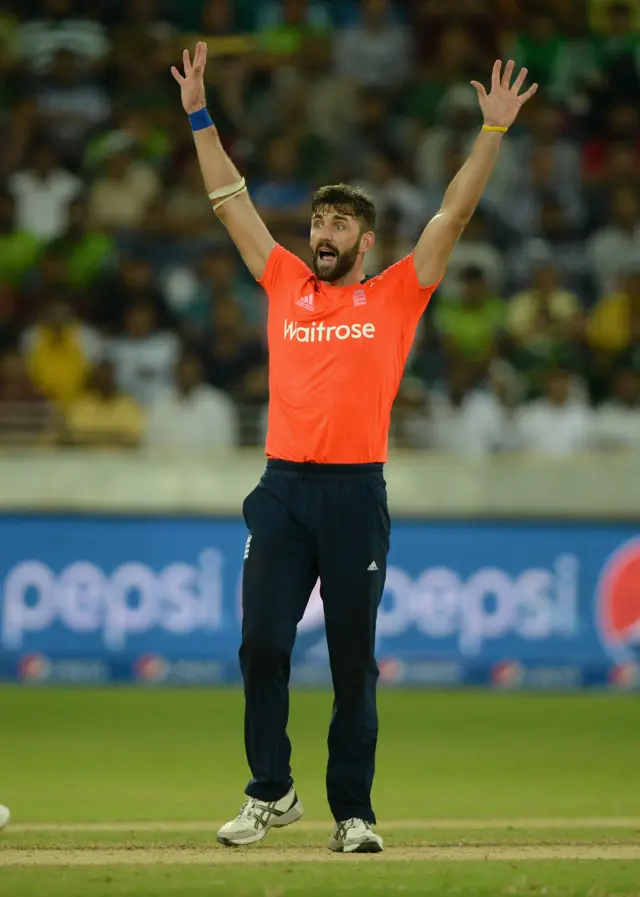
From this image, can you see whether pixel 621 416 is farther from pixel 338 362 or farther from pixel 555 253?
pixel 338 362

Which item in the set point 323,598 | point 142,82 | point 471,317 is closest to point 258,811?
point 323,598

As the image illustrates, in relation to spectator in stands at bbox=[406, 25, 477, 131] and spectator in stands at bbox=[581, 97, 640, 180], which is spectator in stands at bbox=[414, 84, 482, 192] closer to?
spectator in stands at bbox=[406, 25, 477, 131]

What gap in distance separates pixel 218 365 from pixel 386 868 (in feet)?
26.5

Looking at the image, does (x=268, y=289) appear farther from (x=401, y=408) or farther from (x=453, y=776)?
(x=401, y=408)

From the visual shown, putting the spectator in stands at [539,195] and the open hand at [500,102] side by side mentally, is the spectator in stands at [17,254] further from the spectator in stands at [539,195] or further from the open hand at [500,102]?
the open hand at [500,102]

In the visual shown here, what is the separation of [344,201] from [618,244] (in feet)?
30.8

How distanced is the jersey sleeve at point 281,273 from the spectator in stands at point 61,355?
7415 millimetres

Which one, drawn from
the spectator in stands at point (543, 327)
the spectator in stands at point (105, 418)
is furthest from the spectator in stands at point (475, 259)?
the spectator in stands at point (105, 418)

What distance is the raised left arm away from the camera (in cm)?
598

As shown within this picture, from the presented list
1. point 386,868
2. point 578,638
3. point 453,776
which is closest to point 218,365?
point 578,638

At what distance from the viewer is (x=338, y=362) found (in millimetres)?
6035

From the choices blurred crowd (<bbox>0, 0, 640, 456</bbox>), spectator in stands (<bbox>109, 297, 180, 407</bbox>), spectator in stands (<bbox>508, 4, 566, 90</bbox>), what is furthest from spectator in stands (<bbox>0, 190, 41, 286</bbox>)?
spectator in stands (<bbox>508, 4, 566, 90</bbox>)

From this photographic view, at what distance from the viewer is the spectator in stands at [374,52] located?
1628cm

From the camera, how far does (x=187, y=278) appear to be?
14.5 meters
